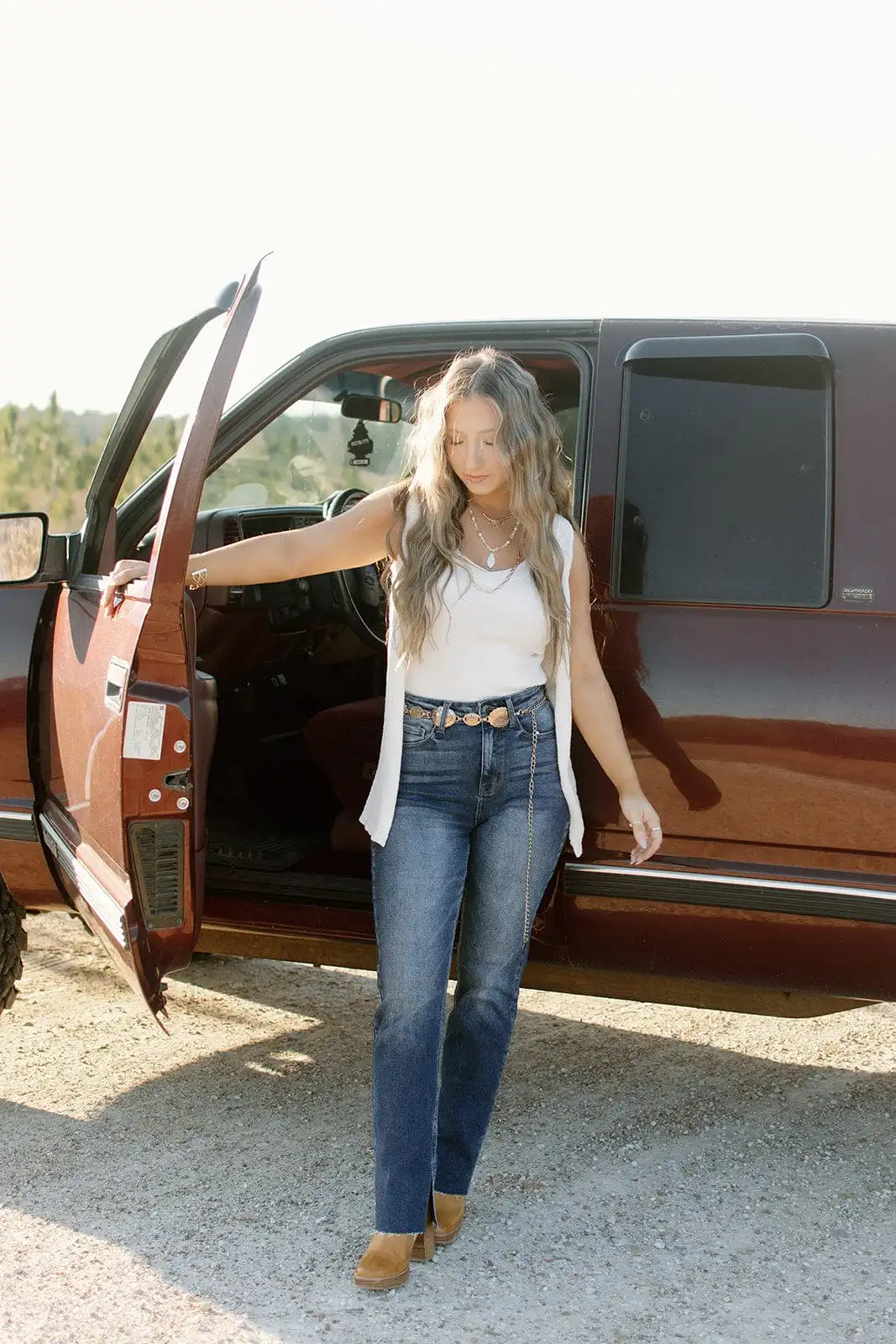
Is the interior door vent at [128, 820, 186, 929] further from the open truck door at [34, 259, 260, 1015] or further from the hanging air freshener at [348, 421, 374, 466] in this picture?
the hanging air freshener at [348, 421, 374, 466]

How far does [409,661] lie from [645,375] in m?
0.92

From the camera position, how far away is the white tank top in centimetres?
267

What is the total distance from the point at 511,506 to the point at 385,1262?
1.55 metres

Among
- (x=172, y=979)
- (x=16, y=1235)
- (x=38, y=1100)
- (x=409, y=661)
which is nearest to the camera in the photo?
(x=409, y=661)

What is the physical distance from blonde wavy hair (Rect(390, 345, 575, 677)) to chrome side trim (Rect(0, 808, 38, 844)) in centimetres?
116

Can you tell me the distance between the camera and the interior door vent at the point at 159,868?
2627mm

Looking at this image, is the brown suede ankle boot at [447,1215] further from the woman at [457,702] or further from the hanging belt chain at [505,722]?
the hanging belt chain at [505,722]

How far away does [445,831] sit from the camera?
8.89ft

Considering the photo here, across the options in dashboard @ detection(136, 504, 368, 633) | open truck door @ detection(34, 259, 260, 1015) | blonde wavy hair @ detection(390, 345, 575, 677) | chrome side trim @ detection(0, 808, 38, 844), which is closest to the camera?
open truck door @ detection(34, 259, 260, 1015)

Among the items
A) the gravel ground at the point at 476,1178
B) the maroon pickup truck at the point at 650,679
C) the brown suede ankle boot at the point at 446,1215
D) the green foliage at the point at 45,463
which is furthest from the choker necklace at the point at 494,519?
the green foliage at the point at 45,463

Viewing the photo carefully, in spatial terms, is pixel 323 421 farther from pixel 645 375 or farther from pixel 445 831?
pixel 445 831

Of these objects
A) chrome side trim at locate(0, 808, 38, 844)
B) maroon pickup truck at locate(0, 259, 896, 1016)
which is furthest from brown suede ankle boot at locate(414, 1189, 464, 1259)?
chrome side trim at locate(0, 808, 38, 844)

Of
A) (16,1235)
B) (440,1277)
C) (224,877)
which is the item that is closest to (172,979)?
(224,877)

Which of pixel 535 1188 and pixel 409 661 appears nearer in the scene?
pixel 409 661
